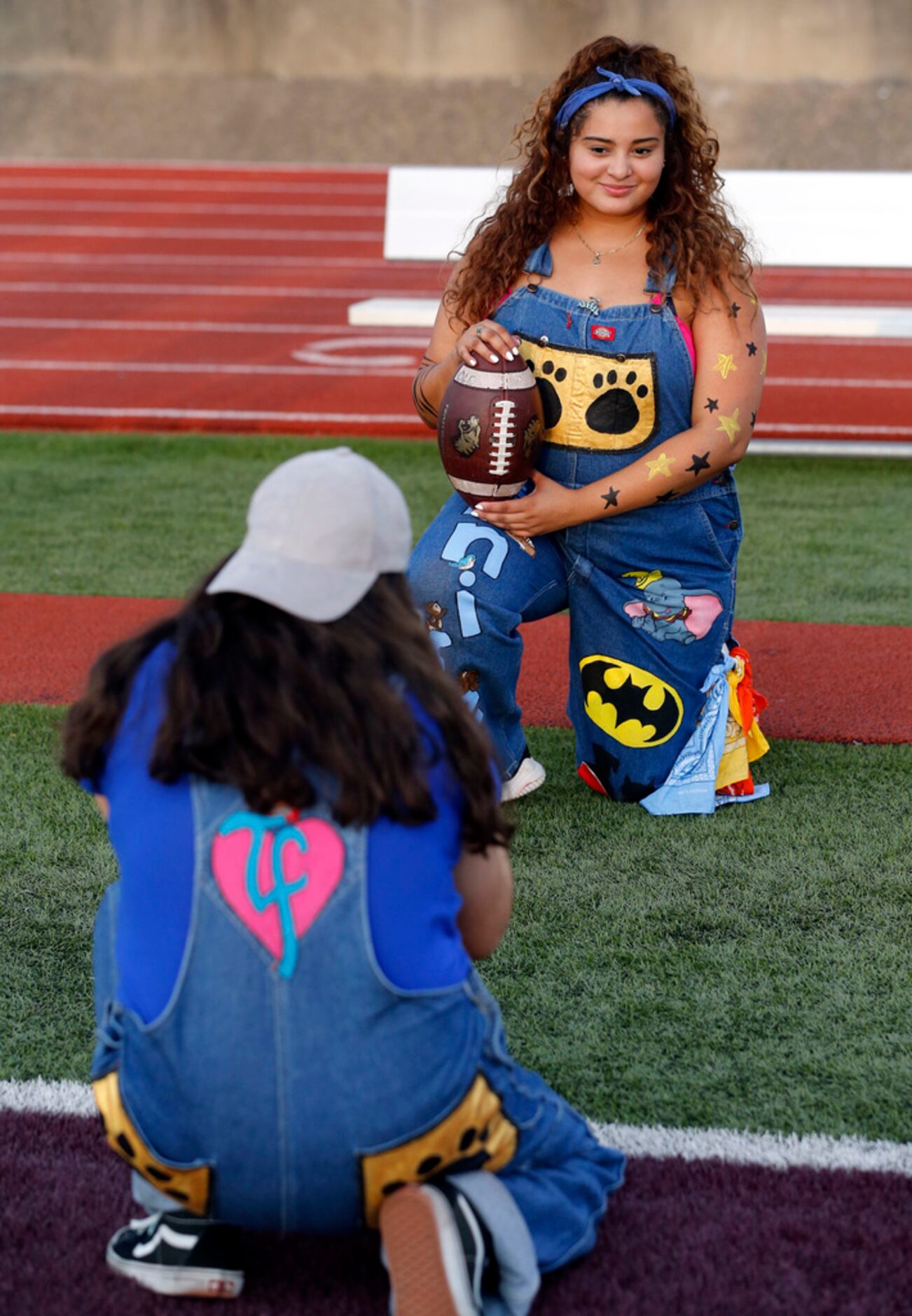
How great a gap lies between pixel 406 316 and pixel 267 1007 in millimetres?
6620

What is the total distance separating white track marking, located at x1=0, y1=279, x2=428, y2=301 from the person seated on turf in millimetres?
13535

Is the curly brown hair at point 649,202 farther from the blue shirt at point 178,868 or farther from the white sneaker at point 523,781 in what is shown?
the blue shirt at point 178,868

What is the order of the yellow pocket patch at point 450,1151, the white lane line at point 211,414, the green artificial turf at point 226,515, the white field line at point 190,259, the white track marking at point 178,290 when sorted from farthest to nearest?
the white field line at point 190,259, the white track marking at point 178,290, the white lane line at point 211,414, the green artificial turf at point 226,515, the yellow pocket patch at point 450,1151

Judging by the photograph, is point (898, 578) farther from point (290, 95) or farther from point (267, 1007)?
point (290, 95)

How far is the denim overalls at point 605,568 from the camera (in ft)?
13.1

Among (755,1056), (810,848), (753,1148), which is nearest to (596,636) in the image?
(810,848)

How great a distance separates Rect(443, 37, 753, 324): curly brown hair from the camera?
13.1 ft

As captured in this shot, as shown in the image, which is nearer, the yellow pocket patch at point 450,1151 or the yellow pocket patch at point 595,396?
the yellow pocket patch at point 450,1151

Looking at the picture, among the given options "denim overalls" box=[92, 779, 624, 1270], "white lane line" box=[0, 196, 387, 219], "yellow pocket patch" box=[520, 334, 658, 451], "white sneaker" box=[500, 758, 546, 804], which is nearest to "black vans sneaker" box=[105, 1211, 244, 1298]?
"denim overalls" box=[92, 779, 624, 1270]

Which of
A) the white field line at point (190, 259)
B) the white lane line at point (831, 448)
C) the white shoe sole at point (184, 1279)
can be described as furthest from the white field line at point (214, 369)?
the white shoe sole at point (184, 1279)

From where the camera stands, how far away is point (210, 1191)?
6.77ft

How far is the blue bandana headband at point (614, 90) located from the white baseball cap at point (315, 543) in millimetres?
2302

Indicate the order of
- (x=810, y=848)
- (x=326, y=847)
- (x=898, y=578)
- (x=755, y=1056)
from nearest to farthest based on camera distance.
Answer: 1. (x=326, y=847)
2. (x=755, y=1056)
3. (x=810, y=848)
4. (x=898, y=578)

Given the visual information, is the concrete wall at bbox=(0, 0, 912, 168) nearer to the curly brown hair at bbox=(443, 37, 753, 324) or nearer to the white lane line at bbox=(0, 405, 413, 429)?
the white lane line at bbox=(0, 405, 413, 429)
